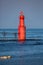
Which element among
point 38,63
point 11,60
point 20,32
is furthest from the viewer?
point 20,32

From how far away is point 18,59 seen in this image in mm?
11844

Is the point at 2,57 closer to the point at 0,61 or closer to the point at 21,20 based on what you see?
the point at 0,61

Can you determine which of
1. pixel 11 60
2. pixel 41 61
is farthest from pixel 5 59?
pixel 41 61

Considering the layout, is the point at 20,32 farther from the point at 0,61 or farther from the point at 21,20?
the point at 0,61

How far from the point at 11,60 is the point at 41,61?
3.11 feet

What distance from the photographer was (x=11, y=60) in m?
11.6

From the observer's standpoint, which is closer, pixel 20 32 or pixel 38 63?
pixel 38 63

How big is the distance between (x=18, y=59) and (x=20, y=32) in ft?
15.1

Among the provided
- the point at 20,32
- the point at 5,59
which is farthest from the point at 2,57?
the point at 20,32

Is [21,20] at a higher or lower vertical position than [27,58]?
higher

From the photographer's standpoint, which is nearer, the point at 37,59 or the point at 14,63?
the point at 14,63

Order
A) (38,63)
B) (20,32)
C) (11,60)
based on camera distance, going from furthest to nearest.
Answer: (20,32), (11,60), (38,63)

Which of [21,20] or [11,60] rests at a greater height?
[21,20]

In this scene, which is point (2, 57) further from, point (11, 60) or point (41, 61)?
point (41, 61)
